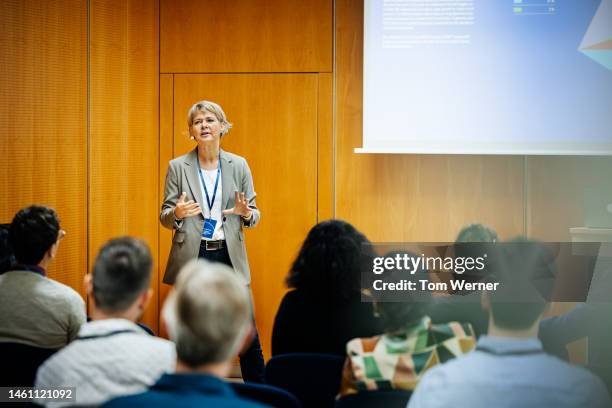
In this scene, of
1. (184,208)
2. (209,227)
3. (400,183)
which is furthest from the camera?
(400,183)

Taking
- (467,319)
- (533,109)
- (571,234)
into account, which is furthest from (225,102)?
(467,319)

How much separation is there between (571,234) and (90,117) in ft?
10.9

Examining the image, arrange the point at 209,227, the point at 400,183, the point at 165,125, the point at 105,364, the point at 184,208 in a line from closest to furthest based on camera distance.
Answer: the point at 105,364, the point at 184,208, the point at 209,227, the point at 400,183, the point at 165,125

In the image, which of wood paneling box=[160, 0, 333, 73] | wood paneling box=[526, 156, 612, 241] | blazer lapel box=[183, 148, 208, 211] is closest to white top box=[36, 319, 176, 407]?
blazer lapel box=[183, 148, 208, 211]

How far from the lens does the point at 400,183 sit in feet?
16.4

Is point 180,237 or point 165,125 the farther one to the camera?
point 165,125

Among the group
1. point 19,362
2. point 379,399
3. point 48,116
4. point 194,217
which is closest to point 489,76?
point 194,217

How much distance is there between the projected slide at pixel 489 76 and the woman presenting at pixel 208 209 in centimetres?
103

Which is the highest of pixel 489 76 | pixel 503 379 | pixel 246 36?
pixel 246 36

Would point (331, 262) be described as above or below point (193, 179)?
below

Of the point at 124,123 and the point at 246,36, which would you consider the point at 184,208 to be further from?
the point at 246,36

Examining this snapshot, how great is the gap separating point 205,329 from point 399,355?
859 millimetres

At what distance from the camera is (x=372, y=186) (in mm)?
5023

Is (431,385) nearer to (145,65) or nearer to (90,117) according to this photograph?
(90,117)
